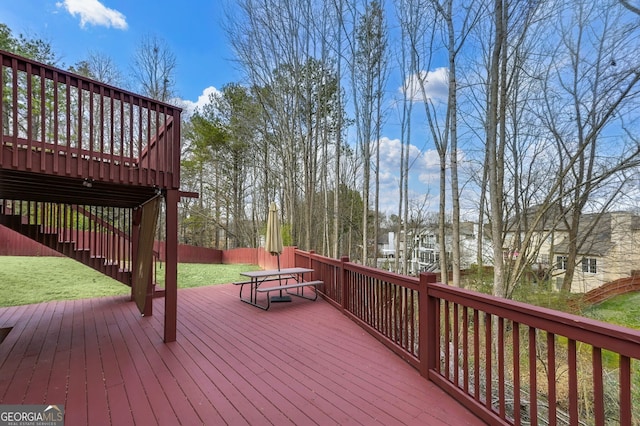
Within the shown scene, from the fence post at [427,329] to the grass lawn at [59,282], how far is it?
20.3ft

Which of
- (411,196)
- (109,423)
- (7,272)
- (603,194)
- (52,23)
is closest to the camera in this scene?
(109,423)

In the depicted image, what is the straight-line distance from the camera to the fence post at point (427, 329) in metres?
2.55

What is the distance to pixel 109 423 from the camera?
1906 millimetres

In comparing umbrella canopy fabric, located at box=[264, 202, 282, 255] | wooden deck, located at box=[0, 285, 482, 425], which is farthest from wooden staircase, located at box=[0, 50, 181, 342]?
umbrella canopy fabric, located at box=[264, 202, 282, 255]

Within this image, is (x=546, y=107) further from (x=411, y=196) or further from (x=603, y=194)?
(x=411, y=196)

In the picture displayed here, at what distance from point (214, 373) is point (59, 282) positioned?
6.65 m

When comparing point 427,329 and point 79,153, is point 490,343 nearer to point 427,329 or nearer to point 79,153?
point 427,329

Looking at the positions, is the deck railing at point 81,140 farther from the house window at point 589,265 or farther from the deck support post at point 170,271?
the house window at point 589,265

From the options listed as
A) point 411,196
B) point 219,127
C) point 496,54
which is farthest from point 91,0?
point 411,196

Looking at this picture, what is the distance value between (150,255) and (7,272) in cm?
632

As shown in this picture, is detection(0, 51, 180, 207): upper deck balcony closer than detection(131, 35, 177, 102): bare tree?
Yes

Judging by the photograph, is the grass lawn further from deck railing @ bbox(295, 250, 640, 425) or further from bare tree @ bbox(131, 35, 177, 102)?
bare tree @ bbox(131, 35, 177, 102)

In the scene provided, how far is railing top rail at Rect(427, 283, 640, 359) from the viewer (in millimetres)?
1271

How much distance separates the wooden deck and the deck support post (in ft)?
0.63
